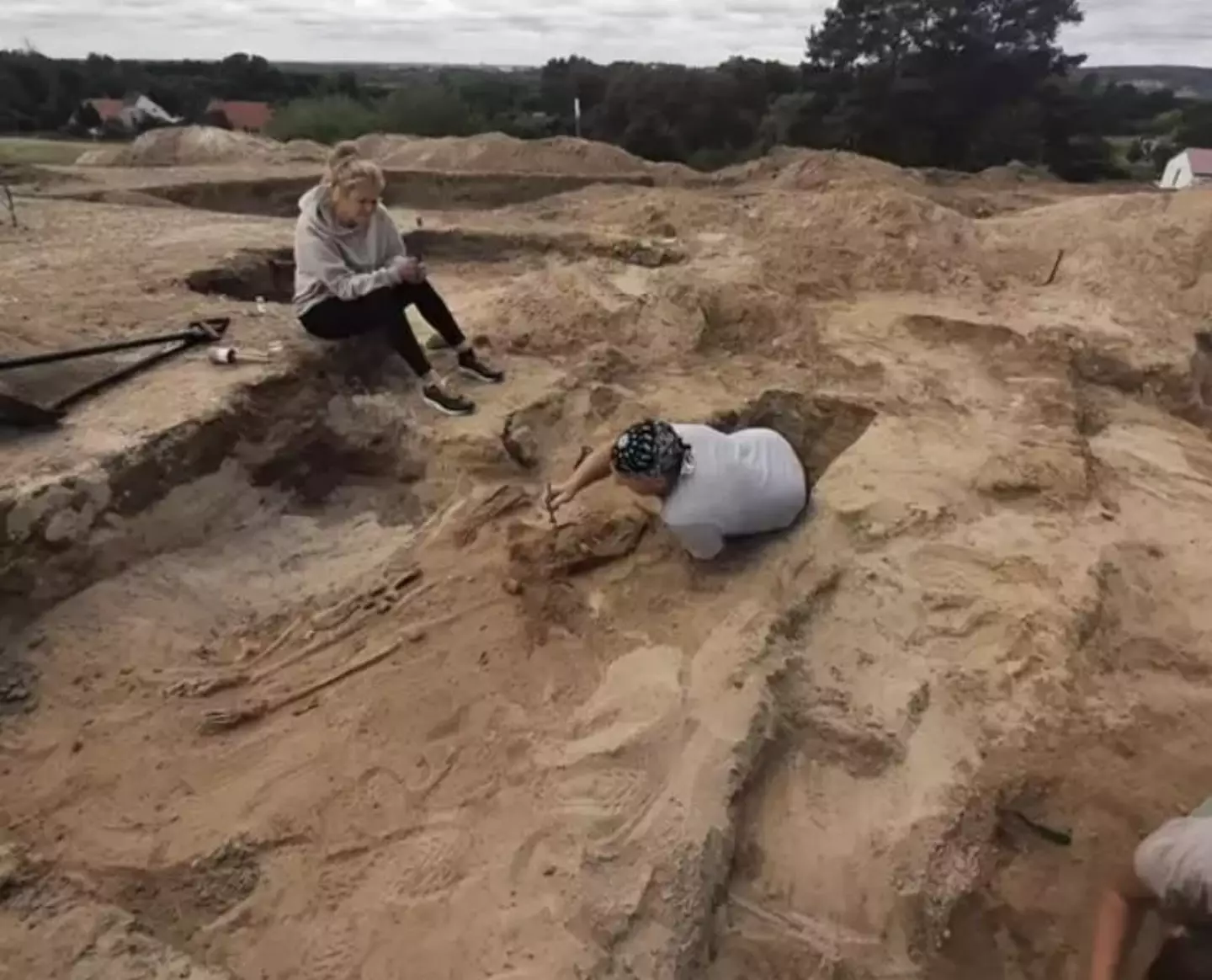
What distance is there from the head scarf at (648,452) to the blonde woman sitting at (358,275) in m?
1.38

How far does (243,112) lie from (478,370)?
1530 cm

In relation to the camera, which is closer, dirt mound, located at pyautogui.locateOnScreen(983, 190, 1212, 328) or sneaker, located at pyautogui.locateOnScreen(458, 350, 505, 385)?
sneaker, located at pyautogui.locateOnScreen(458, 350, 505, 385)

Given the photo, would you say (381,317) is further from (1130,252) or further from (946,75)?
(946,75)

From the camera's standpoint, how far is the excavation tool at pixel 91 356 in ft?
12.3

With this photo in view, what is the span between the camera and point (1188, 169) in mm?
10766

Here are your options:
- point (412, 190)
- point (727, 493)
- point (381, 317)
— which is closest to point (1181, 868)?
point (727, 493)

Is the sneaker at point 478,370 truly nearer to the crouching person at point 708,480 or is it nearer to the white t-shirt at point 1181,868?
the crouching person at point 708,480

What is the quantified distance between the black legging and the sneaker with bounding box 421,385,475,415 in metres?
0.12

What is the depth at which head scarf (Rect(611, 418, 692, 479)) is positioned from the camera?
342 centimetres

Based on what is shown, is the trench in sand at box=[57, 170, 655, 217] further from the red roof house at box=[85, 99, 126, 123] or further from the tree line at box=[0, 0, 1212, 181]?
the red roof house at box=[85, 99, 126, 123]

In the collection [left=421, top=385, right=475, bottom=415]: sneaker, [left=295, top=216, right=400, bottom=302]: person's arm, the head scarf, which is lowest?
[left=421, top=385, right=475, bottom=415]: sneaker

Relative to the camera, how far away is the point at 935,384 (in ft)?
16.4

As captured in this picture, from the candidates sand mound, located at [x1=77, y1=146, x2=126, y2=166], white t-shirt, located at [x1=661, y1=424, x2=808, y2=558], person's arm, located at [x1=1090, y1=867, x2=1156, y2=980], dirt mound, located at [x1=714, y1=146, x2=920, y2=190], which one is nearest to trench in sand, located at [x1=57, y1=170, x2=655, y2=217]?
dirt mound, located at [x1=714, y1=146, x2=920, y2=190]

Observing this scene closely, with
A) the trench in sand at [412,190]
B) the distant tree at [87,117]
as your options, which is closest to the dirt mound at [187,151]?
the trench in sand at [412,190]
